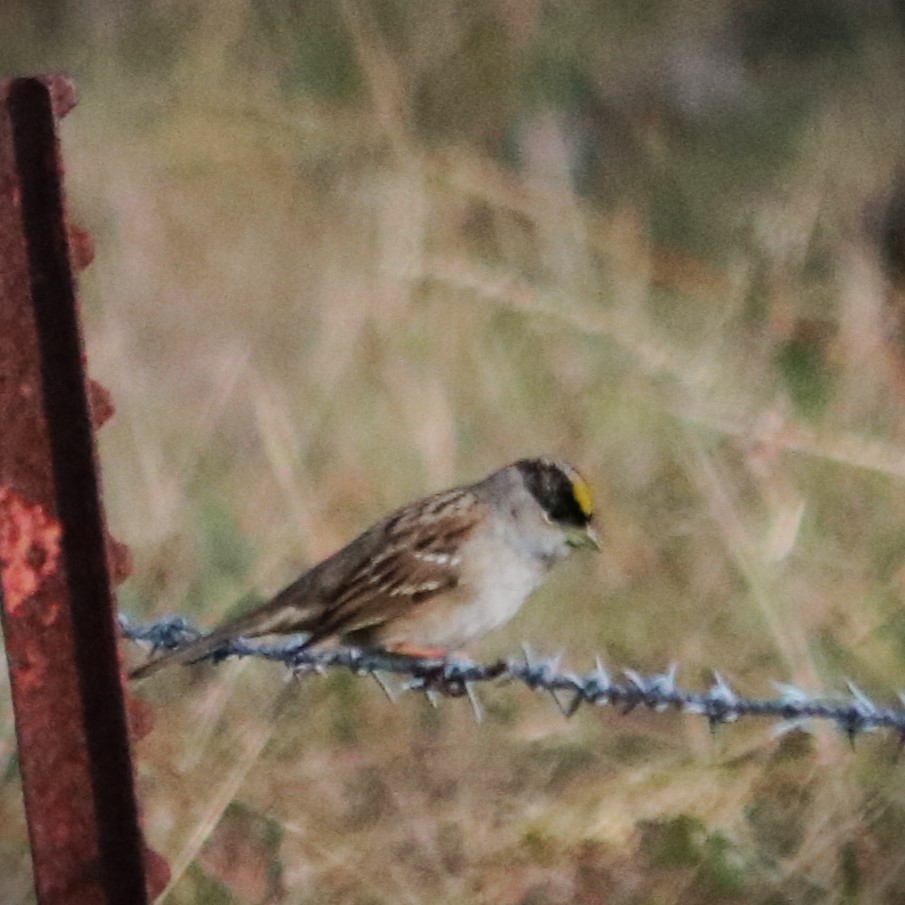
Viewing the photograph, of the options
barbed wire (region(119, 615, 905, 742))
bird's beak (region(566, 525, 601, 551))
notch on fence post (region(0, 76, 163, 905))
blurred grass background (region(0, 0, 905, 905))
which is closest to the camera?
notch on fence post (region(0, 76, 163, 905))

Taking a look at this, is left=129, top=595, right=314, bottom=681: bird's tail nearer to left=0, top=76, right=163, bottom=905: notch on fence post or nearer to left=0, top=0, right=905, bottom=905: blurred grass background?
left=0, top=0, right=905, bottom=905: blurred grass background

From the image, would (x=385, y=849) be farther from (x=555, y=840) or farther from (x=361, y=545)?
(x=361, y=545)

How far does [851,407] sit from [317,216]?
992 millimetres

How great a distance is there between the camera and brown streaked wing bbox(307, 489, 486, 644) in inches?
99.0

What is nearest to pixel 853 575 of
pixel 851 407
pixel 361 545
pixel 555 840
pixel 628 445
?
pixel 851 407

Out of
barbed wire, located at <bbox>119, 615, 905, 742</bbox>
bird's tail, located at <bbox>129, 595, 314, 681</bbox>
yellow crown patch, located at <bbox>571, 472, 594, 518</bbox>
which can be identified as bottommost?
barbed wire, located at <bbox>119, 615, 905, 742</bbox>

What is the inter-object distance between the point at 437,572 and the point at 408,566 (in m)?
0.07

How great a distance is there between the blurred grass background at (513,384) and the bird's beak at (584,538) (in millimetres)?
28

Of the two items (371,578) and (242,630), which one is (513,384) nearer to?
(371,578)

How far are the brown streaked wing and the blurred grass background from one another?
59mm

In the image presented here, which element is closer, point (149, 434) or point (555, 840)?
point (555, 840)

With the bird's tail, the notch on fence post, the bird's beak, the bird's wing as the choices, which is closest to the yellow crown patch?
the bird's beak

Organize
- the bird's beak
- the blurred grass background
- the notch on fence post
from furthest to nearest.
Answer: the bird's beak → the blurred grass background → the notch on fence post

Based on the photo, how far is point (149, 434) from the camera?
2654mm
